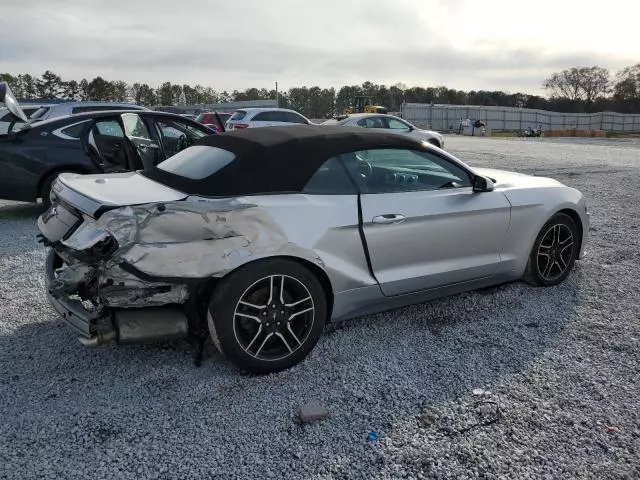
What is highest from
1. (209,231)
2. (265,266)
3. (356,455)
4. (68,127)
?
(68,127)

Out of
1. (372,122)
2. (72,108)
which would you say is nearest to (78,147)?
Answer: (72,108)

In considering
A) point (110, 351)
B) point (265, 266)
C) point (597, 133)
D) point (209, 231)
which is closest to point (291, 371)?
point (265, 266)

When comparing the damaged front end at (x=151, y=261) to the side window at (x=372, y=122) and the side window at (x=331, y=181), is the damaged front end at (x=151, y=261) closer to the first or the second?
the side window at (x=331, y=181)

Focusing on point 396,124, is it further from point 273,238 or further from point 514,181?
point 273,238

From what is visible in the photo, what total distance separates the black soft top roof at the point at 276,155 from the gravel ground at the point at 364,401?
110cm

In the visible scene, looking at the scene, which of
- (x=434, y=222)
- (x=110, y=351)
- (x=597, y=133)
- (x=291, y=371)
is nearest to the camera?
(x=291, y=371)

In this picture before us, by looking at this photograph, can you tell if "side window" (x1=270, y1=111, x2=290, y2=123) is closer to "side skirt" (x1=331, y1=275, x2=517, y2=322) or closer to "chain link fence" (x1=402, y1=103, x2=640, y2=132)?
"side skirt" (x1=331, y1=275, x2=517, y2=322)

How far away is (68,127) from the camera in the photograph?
6.95 m

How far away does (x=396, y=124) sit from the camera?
58.1ft

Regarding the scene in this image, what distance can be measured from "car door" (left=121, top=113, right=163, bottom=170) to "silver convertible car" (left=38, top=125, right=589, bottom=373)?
2967 millimetres

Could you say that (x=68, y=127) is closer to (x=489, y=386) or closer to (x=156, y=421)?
(x=156, y=421)

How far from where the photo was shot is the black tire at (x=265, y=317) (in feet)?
9.50

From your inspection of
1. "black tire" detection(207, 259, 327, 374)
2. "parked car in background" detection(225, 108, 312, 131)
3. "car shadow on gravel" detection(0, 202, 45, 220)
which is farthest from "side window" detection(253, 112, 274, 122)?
"black tire" detection(207, 259, 327, 374)

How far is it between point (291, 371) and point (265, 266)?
69cm
